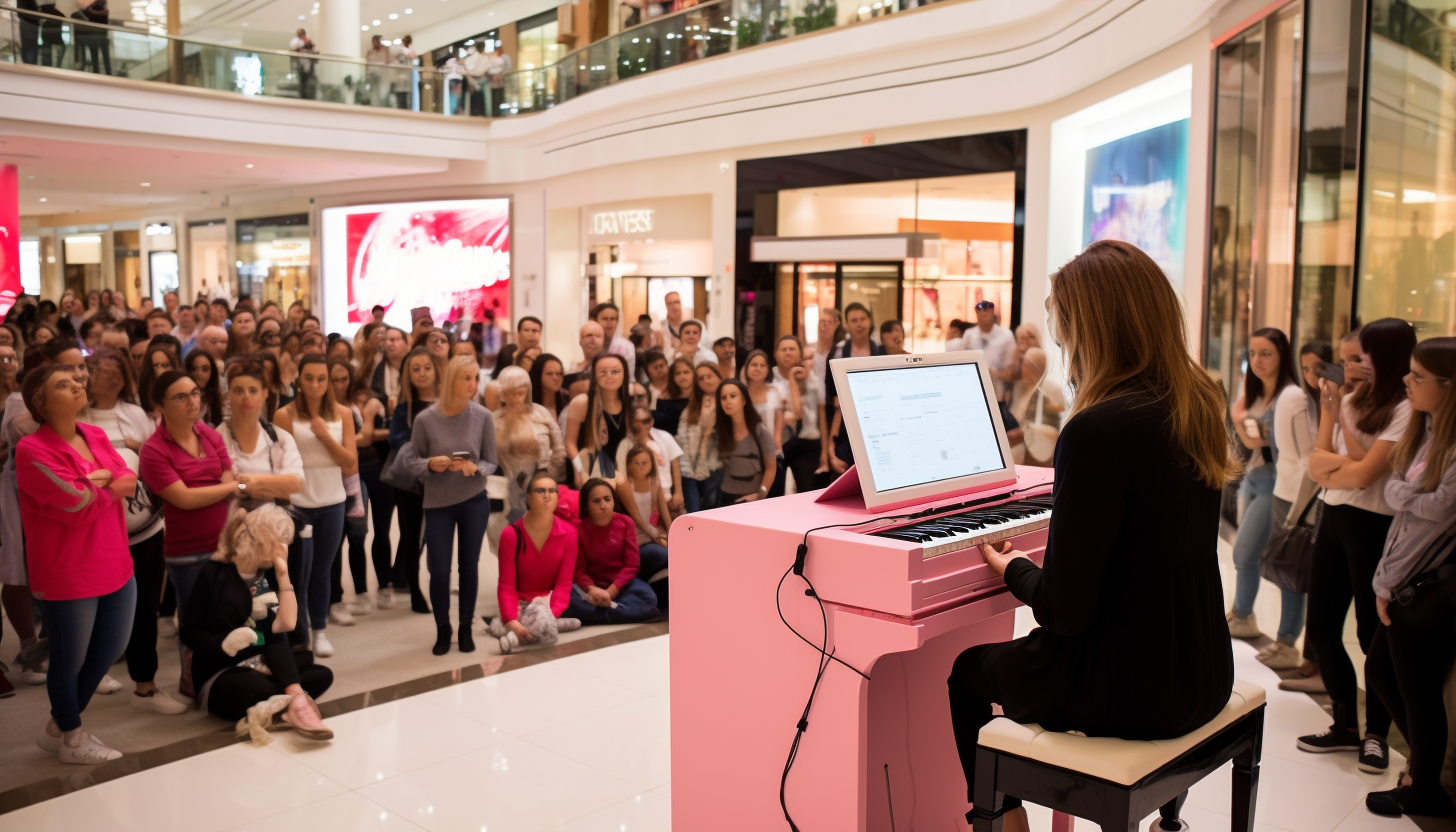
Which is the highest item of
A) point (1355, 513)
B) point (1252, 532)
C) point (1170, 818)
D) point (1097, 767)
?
point (1355, 513)

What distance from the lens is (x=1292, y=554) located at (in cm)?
452

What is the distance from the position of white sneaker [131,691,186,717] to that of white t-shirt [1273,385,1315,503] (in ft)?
16.0

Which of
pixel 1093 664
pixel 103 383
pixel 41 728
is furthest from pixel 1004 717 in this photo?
pixel 103 383

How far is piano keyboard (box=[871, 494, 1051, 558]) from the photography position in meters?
2.51

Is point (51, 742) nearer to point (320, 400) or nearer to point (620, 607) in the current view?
point (320, 400)

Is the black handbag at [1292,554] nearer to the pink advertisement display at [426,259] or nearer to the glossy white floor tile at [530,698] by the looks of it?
the glossy white floor tile at [530,698]

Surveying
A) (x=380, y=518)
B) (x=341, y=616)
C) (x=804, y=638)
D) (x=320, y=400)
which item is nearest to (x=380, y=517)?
(x=380, y=518)

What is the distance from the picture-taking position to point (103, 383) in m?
5.09

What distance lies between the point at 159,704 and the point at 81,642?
0.73 m

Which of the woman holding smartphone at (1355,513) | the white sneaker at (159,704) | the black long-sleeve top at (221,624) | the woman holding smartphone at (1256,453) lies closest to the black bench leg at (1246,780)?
the woman holding smartphone at (1355,513)

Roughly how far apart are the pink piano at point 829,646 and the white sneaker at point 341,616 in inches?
139

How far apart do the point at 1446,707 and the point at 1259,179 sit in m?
4.06

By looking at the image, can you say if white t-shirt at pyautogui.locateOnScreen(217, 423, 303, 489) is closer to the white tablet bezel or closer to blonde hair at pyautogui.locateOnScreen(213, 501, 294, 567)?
blonde hair at pyautogui.locateOnScreen(213, 501, 294, 567)

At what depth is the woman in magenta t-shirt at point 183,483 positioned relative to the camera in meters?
4.57
